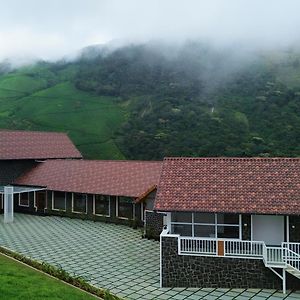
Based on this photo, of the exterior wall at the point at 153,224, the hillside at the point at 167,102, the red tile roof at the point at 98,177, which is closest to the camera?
the exterior wall at the point at 153,224

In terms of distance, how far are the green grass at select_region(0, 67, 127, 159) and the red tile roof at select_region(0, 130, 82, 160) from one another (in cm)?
1341

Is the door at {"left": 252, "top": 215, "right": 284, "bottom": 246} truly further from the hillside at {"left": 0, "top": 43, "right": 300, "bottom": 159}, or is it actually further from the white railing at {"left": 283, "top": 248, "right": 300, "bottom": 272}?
the hillside at {"left": 0, "top": 43, "right": 300, "bottom": 159}

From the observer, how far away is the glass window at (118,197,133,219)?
27.0m

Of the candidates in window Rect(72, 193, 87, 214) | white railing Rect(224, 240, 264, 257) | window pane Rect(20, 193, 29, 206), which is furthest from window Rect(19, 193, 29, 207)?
white railing Rect(224, 240, 264, 257)

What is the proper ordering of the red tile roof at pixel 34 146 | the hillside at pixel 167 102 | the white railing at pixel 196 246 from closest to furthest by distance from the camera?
the white railing at pixel 196 246 < the red tile roof at pixel 34 146 < the hillside at pixel 167 102

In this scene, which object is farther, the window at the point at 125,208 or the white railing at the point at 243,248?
the window at the point at 125,208

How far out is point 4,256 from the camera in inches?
691

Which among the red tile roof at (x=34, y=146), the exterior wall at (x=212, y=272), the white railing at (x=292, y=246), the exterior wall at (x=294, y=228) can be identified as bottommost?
the exterior wall at (x=212, y=272)

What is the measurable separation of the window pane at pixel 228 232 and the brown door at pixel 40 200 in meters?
17.8

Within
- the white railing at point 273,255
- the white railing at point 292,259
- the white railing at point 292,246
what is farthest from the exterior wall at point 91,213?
the white railing at point 292,259

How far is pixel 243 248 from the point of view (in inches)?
607

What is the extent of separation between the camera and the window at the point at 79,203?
2938cm

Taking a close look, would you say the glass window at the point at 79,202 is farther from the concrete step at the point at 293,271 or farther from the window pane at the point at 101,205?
the concrete step at the point at 293,271

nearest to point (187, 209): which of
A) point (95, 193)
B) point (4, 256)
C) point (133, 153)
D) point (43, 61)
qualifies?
point (4, 256)
